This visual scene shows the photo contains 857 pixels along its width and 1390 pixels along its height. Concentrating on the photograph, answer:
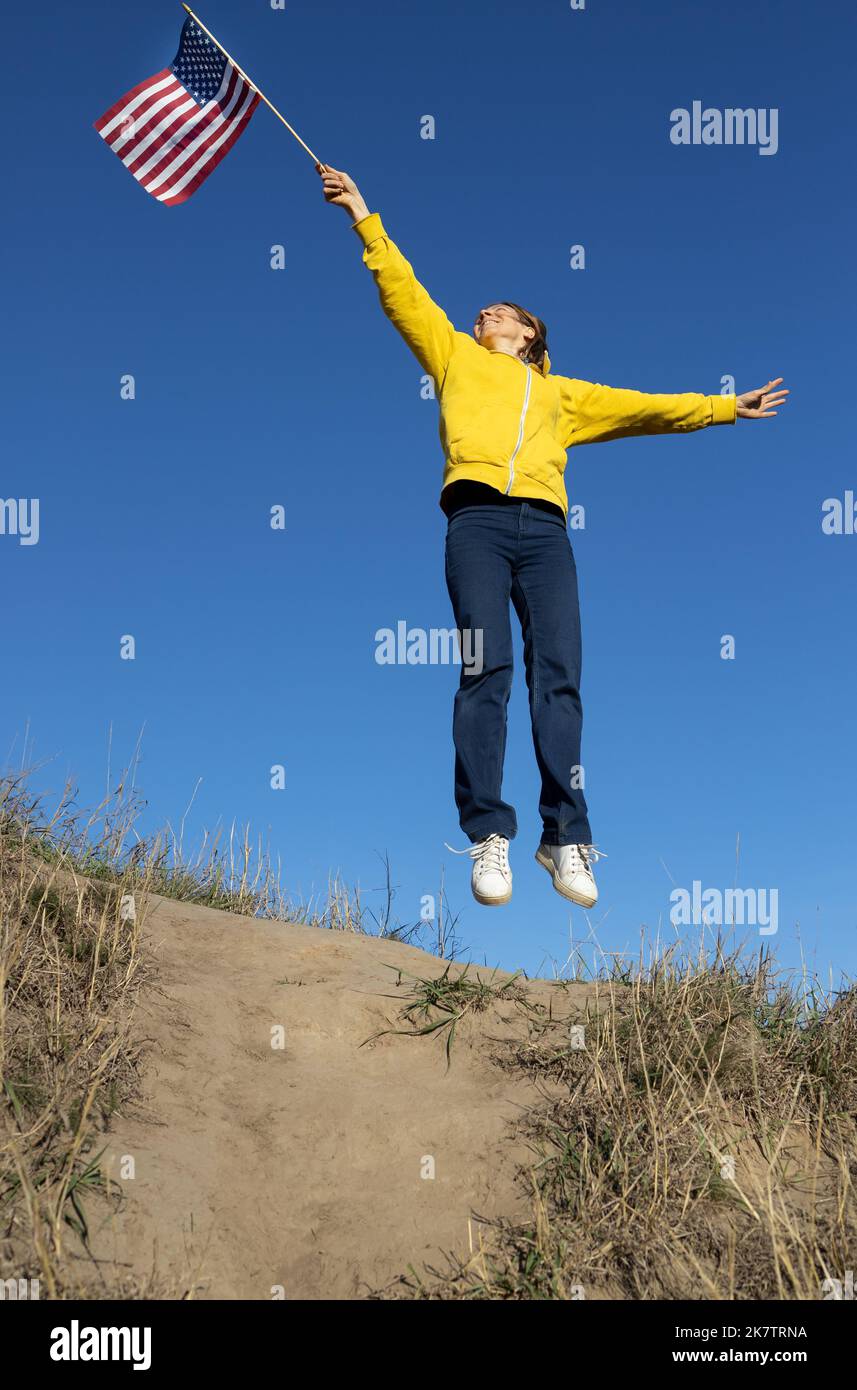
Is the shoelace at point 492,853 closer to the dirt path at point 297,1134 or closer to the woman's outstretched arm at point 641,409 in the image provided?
the dirt path at point 297,1134

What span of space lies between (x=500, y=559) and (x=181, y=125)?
3.30m

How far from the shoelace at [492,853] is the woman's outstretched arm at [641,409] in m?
2.07

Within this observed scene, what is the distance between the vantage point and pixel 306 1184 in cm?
323

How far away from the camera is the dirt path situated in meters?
2.91

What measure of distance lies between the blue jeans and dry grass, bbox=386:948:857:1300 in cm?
89

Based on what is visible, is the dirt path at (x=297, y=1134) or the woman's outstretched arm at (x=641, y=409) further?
the woman's outstretched arm at (x=641, y=409)

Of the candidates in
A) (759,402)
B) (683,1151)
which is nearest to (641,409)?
(759,402)

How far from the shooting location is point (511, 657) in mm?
4637

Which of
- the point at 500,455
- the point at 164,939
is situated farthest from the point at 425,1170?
the point at 500,455

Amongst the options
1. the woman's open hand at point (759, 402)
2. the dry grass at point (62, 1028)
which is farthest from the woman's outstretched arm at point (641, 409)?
the dry grass at point (62, 1028)

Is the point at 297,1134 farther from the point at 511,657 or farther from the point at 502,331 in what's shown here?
the point at 502,331

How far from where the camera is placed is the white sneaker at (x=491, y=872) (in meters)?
4.34

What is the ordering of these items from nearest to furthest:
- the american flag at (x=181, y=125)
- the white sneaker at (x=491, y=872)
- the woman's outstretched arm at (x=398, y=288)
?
the white sneaker at (x=491, y=872) < the woman's outstretched arm at (x=398, y=288) < the american flag at (x=181, y=125)
